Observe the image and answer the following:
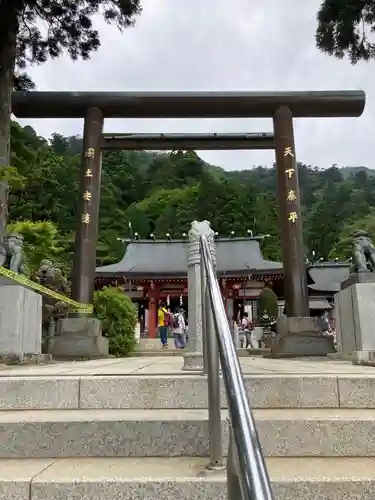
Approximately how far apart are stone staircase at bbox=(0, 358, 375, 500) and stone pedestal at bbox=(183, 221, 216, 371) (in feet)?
4.11

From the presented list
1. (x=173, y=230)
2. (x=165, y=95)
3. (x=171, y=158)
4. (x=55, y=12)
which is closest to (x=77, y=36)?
(x=55, y=12)

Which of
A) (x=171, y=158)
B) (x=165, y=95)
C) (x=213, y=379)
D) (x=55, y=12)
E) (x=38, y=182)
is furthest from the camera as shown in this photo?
(x=171, y=158)

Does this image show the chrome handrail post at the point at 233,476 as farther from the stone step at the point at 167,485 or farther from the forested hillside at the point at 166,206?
the forested hillside at the point at 166,206

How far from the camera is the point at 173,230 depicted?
42.9 metres

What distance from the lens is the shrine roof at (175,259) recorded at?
24125 millimetres

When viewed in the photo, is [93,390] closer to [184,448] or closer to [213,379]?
[184,448]

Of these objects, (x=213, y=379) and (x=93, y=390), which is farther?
(x=93, y=390)

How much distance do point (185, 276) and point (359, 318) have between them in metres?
17.2

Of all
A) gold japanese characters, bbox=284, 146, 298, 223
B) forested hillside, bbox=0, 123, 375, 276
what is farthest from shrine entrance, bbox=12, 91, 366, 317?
forested hillside, bbox=0, 123, 375, 276

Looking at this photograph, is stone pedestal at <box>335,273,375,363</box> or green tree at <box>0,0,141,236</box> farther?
green tree at <box>0,0,141,236</box>

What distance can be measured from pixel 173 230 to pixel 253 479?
4204 cm

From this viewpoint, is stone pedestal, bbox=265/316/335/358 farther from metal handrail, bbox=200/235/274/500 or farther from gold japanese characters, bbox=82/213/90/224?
metal handrail, bbox=200/235/274/500

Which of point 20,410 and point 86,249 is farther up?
point 86,249

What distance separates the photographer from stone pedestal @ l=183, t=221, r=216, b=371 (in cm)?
414
